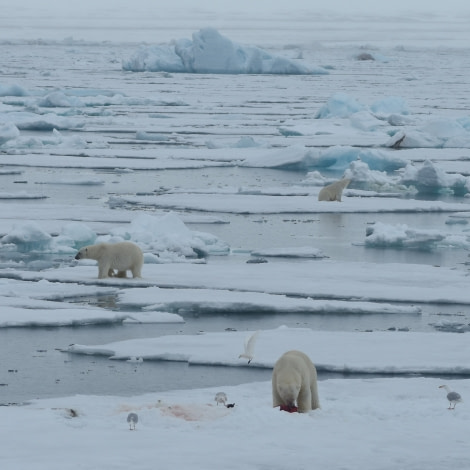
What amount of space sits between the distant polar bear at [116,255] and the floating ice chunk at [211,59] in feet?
77.2

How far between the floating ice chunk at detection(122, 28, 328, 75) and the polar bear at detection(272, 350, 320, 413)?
26.3 m

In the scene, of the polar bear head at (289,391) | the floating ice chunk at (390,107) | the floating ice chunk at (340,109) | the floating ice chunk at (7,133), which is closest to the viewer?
the polar bear head at (289,391)

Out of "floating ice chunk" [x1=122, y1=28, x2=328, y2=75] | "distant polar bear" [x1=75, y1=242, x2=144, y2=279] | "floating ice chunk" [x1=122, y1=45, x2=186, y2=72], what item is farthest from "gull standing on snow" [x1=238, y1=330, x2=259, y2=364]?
"floating ice chunk" [x1=122, y1=45, x2=186, y2=72]

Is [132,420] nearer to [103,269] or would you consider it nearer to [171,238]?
[103,269]

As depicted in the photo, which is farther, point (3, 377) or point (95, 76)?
point (95, 76)

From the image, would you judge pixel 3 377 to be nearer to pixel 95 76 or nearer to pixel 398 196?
pixel 398 196

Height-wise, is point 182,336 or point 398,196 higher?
point 398,196

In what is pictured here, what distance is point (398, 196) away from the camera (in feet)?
35.8

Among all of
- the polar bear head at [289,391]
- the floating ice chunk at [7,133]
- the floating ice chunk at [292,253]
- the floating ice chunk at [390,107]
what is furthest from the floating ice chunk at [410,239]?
the floating ice chunk at [390,107]

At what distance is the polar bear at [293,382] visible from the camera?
3.60 meters

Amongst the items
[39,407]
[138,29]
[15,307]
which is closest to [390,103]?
[15,307]

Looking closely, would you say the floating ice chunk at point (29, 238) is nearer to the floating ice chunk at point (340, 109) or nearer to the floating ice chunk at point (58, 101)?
the floating ice chunk at point (340, 109)

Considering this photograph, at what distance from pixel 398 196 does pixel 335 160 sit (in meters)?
2.39

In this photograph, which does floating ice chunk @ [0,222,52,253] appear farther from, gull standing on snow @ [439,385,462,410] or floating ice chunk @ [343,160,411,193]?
floating ice chunk @ [343,160,411,193]
